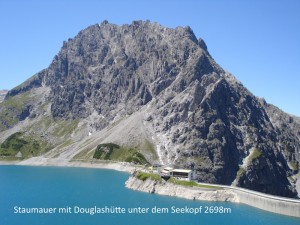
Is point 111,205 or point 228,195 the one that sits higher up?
point 228,195

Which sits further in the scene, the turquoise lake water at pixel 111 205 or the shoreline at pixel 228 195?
the shoreline at pixel 228 195

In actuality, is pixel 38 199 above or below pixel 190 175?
below

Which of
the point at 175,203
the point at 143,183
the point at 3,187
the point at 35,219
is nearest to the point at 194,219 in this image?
the point at 175,203

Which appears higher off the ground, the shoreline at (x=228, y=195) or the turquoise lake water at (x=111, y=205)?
the shoreline at (x=228, y=195)

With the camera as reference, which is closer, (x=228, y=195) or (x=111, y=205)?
(x=111, y=205)

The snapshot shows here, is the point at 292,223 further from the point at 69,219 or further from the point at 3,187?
the point at 3,187

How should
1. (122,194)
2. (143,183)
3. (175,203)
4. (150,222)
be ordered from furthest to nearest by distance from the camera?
1. (143,183)
2. (122,194)
3. (175,203)
4. (150,222)

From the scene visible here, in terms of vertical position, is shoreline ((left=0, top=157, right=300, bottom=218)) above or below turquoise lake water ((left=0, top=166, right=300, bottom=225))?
above

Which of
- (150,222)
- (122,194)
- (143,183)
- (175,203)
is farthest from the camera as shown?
(143,183)

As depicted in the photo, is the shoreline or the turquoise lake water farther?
the shoreline

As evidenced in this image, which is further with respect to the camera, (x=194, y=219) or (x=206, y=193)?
(x=206, y=193)

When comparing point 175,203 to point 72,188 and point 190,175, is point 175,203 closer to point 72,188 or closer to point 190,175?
point 190,175
